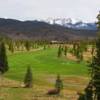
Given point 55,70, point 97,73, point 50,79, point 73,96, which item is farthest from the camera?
point 55,70

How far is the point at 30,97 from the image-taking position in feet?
221

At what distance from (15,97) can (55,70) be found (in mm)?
65780

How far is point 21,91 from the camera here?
74.5 meters

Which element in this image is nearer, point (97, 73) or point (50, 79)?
point (97, 73)

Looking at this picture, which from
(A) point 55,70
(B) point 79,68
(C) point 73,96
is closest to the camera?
(C) point 73,96

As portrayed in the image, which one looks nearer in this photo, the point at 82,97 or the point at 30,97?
the point at 82,97

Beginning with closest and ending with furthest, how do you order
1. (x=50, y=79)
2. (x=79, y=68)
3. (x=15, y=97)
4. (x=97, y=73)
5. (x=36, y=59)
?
(x=97, y=73)
(x=15, y=97)
(x=50, y=79)
(x=79, y=68)
(x=36, y=59)

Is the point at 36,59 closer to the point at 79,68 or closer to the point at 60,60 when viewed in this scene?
the point at 60,60

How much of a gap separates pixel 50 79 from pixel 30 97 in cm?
3970

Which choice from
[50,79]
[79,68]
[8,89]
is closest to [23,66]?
[79,68]

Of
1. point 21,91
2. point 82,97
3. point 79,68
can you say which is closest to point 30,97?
point 21,91

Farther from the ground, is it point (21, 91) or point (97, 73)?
point (97, 73)

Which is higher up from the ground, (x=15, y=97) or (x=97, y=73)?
(x=97, y=73)

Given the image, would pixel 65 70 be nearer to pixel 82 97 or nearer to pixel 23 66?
pixel 23 66
